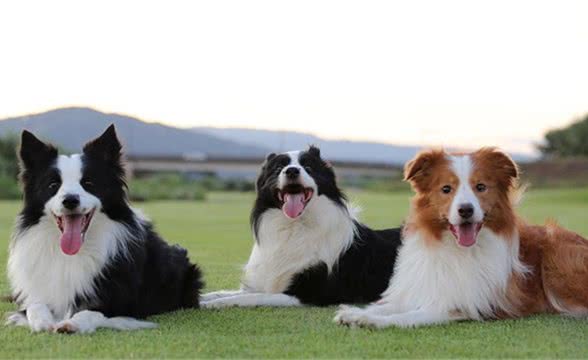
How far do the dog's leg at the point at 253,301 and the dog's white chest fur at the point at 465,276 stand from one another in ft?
4.01

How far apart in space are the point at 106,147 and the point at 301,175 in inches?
68.3

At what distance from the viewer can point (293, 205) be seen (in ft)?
23.5

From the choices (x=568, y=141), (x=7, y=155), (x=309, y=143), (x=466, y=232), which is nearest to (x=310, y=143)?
(x=309, y=143)

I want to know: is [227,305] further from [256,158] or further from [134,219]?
[256,158]

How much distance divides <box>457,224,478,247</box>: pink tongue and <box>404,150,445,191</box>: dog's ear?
14.8 inches

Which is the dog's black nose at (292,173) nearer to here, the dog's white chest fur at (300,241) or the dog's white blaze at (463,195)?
the dog's white chest fur at (300,241)

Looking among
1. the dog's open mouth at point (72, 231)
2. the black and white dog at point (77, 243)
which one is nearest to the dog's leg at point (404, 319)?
the black and white dog at point (77, 243)

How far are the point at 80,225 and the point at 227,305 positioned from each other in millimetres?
1645

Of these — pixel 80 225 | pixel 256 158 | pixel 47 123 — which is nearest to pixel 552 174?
pixel 256 158

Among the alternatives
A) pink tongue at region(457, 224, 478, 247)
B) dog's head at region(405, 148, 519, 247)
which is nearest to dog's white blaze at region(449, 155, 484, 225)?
dog's head at region(405, 148, 519, 247)

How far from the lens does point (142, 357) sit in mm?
4703

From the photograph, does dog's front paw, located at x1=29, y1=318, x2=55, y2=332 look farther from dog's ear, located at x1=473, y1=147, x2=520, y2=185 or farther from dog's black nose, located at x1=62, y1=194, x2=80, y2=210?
dog's ear, located at x1=473, y1=147, x2=520, y2=185

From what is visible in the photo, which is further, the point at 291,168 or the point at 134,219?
the point at 291,168

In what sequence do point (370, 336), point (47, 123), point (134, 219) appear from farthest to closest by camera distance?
point (47, 123) < point (134, 219) < point (370, 336)
